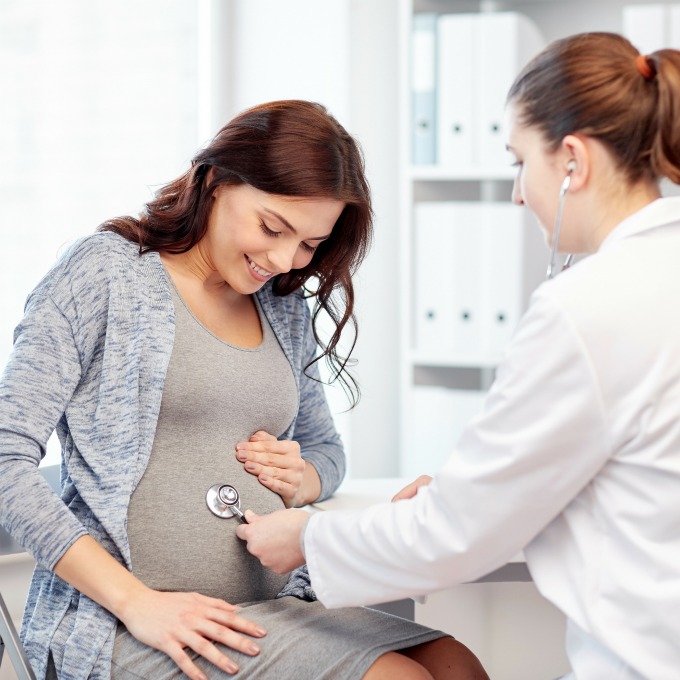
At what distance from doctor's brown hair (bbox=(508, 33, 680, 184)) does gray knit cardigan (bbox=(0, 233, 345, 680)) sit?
61cm

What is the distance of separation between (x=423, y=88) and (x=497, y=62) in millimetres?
199

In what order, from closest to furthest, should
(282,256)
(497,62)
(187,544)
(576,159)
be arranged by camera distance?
(576,159) < (187,544) < (282,256) < (497,62)

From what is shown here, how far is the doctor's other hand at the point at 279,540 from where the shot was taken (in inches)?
46.6

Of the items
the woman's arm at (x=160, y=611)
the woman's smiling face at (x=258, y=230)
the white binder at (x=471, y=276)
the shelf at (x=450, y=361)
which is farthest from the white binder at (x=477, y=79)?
the woman's arm at (x=160, y=611)

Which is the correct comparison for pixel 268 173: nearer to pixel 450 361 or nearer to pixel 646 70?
pixel 646 70

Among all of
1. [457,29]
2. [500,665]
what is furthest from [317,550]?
[457,29]

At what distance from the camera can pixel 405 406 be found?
2545 millimetres

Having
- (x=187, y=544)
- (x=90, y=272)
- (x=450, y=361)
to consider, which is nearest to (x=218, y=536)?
(x=187, y=544)

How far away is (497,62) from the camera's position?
237 cm

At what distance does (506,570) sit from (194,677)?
0.61 meters

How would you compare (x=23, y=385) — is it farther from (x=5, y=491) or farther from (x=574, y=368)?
(x=574, y=368)

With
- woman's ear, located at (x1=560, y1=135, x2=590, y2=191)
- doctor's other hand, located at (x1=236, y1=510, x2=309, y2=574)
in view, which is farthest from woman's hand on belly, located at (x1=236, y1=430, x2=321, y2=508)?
woman's ear, located at (x1=560, y1=135, x2=590, y2=191)

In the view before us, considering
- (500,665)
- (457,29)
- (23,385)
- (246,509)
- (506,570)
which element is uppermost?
(457,29)

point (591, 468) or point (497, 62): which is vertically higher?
point (497, 62)
